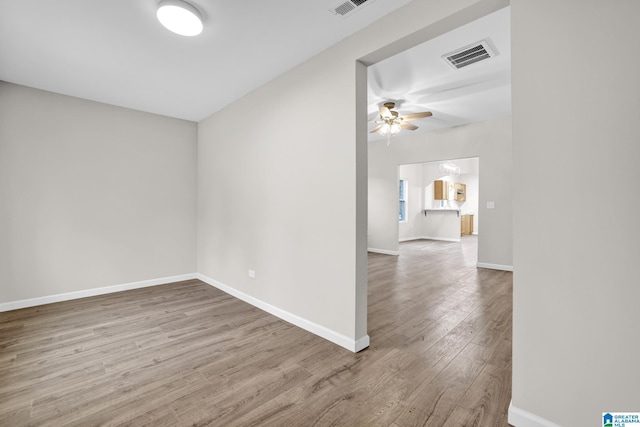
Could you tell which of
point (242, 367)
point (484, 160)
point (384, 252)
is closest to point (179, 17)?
point (242, 367)

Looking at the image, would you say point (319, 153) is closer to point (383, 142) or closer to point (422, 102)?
point (422, 102)

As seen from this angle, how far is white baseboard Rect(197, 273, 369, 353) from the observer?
7.82 ft

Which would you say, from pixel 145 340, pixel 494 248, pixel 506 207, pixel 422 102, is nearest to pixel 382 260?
pixel 494 248

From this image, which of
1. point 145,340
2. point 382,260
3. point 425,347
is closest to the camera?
point 425,347

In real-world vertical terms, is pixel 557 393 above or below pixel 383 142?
below

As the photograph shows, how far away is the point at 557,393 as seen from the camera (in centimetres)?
142

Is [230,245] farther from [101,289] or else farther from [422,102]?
[422,102]

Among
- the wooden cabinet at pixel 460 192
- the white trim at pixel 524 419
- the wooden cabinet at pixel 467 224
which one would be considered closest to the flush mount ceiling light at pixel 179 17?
the white trim at pixel 524 419

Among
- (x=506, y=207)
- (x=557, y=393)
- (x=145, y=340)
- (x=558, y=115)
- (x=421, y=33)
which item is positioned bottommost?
(x=145, y=340)

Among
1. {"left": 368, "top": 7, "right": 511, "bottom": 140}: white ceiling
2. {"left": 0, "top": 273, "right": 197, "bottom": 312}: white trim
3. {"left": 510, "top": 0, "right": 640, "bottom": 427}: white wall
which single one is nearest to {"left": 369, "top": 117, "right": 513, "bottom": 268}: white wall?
{"left": 368, "top": 7, "right": 511, "bottom": 140}: white ceiling

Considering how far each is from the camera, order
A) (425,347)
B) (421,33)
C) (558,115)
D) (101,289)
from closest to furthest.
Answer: (558,115), (421,33), (425,347), (101,289)

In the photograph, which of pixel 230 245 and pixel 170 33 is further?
pixel 230 245

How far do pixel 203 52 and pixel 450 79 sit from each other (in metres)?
2.98

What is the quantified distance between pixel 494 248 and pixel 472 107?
269 cm
